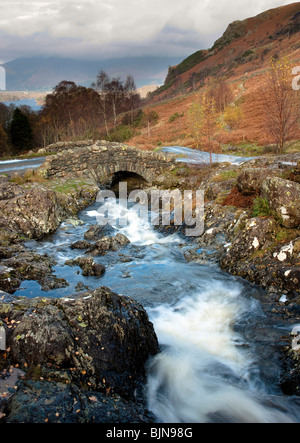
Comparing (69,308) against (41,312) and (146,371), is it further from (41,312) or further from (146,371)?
(146,371)

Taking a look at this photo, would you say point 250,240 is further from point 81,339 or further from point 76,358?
point 76,358

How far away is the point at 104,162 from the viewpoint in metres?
17.4

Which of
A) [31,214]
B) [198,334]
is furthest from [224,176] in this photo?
[198,334]

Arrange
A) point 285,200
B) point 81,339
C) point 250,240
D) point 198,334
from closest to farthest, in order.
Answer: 1. point 81,339
2. point 198,334
3. point 285,200
4. point 250,240

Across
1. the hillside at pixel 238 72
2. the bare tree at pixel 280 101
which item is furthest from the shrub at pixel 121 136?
the bare tree at pixel 280 101

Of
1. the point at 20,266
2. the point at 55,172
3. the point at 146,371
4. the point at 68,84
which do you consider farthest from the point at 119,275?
the point at 68,84

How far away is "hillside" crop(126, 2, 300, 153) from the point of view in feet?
114

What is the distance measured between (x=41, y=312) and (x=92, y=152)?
1411cm

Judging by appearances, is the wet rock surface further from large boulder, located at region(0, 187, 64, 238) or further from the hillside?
the hillside

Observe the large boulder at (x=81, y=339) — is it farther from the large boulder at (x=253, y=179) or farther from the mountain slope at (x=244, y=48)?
the mountain slope at (x=244, y=48)

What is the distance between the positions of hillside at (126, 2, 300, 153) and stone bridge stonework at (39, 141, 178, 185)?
8.62 ft

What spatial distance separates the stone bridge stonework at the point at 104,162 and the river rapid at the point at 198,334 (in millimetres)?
7072

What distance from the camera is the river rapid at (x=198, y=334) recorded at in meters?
Result: 4.28

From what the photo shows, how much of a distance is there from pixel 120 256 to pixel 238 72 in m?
77.4
